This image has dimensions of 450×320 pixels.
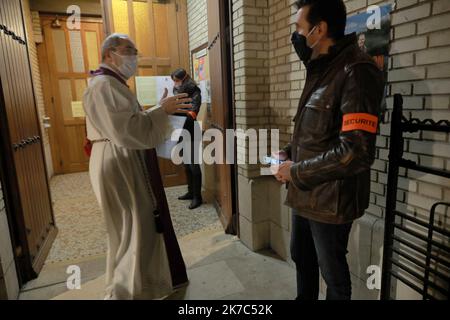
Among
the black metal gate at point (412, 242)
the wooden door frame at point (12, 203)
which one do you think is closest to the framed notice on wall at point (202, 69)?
the wooden door frame at point (12, 203)

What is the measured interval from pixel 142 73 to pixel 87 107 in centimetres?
278

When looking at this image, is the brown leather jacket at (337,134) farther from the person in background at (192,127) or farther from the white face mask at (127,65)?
the person in background at (192,127)

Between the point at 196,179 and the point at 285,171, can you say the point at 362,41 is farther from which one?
the point at 196,179

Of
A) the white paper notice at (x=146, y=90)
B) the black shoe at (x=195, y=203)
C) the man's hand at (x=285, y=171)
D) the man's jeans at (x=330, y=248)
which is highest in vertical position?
the white paper notice at (x=146, y=90)

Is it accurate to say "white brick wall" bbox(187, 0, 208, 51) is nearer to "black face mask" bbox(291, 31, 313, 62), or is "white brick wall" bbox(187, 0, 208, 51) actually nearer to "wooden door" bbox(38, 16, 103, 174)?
"wooden door" bbox(38, 16, 103, 174)

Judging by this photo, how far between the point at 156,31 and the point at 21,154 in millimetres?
2750

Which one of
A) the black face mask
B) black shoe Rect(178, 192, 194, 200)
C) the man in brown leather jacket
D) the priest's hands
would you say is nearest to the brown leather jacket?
the man in brown leather jacket

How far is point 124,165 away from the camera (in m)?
1.86

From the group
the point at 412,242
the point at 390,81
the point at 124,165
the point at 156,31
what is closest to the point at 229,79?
the point at 124,165

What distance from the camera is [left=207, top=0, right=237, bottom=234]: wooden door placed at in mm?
2650

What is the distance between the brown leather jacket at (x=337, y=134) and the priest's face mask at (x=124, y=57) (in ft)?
3.72

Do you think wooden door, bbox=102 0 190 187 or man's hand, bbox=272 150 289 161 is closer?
man's hand, bbox=272 150 289 161

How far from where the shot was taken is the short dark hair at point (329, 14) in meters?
1.20
